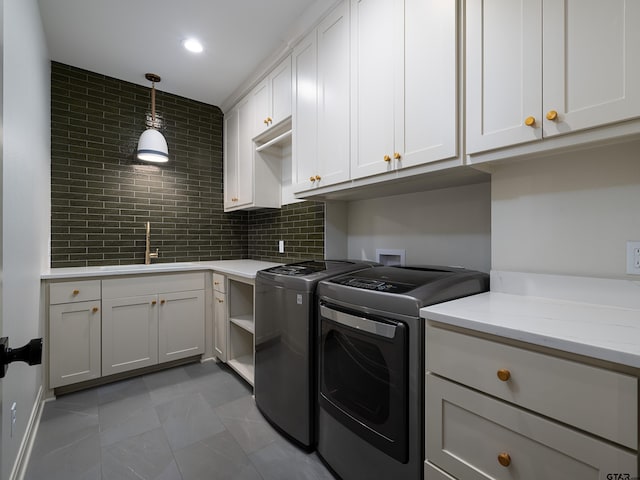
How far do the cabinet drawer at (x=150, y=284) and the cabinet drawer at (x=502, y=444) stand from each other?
7.37 ft

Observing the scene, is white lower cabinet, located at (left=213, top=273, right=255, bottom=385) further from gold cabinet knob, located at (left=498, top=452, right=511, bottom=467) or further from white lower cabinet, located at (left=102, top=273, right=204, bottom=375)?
gold cabinet knob, located at (left=498, top=452, right=511, bottom=467)

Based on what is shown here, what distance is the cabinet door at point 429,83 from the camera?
49.6 inches

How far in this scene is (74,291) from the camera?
2.19 meters

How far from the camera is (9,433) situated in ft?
4.16

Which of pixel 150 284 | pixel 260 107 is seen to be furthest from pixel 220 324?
pixel 260 107

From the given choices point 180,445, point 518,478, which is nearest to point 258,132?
point 180,445

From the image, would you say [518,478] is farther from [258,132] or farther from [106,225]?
[106,225]

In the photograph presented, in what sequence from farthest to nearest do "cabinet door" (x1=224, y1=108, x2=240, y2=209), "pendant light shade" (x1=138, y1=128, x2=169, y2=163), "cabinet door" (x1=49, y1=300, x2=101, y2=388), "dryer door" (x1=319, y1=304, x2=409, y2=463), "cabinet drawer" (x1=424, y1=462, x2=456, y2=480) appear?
"cabinet door" (x1=224, y1=108, x2=240, y2=209) → "pendant light shade" (x1=138, y1=128, x2=169, y2=163) → "cabinet door" (x1=49, y1=300, x2=101, y2=388) → "dryer door" (x1=319, y1=304, x2=409, y2=463) → "cabinet drawer" (x1=424, y1=462, x2=456, y2=480)

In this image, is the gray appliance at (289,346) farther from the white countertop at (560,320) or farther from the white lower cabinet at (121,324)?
the white lower cabinet at (121,324)

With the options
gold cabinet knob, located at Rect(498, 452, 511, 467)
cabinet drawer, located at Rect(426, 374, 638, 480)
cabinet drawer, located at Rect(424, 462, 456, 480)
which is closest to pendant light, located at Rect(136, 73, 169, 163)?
cabinet drawer, located at Rect(426, 374, 638, 480)

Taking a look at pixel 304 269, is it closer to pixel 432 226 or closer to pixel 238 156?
pixel 432 226

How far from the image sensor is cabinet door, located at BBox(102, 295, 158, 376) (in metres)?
2.31

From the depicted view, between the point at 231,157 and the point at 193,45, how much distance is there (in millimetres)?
1102

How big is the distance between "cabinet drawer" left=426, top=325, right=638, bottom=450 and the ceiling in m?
2.07
